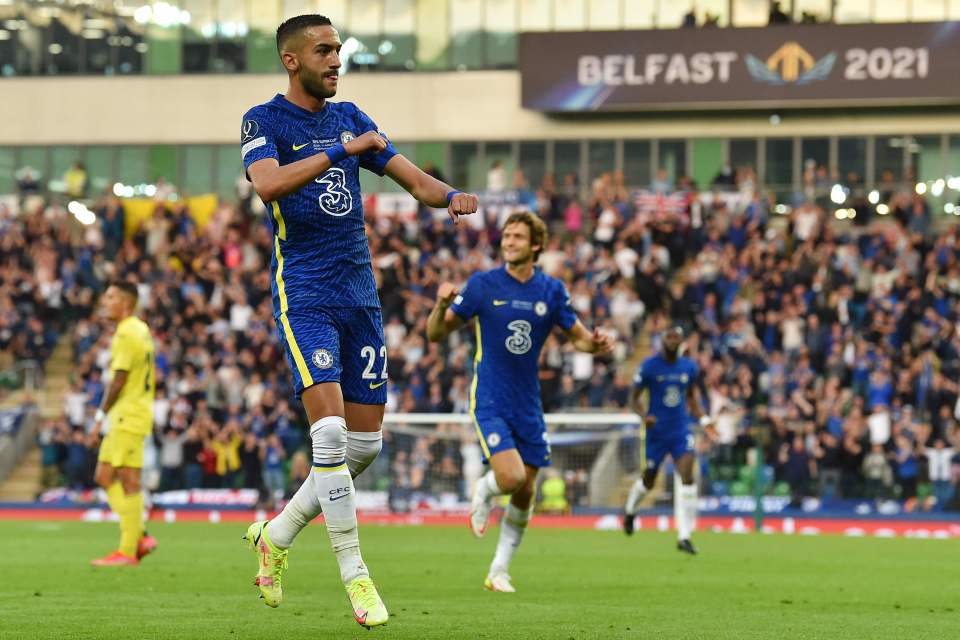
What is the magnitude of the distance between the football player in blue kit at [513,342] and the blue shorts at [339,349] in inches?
134

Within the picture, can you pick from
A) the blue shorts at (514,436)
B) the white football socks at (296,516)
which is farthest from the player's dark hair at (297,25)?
the blue shorts at (514,436)

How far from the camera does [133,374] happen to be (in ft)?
47.1

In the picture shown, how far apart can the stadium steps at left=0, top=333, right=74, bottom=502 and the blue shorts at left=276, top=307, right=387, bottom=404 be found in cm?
2216

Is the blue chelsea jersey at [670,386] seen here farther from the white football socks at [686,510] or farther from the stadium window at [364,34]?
the stadium window at [364,34]

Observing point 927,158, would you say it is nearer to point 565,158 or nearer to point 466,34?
point 565,158

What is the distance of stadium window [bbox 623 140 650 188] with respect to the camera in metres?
40.6

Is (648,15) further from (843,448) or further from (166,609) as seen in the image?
(166,609)

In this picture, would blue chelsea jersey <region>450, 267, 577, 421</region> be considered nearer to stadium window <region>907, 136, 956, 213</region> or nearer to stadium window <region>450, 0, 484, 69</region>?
stadium window <region>907, 136, 956, 213</region>

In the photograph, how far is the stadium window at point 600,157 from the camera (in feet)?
134

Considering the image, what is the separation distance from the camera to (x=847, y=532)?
2502 cm

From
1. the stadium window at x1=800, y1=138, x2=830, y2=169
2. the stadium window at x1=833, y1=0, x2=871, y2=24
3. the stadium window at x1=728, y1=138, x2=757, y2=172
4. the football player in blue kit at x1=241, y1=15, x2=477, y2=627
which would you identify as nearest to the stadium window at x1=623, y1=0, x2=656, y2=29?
the stadium window at x1=728, y1=138, x2=757, y2=172

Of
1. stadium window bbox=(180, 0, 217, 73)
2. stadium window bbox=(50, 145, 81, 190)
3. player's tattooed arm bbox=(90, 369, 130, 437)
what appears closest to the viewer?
player's tattooed arm bbox=(90, 369, 130, 437)

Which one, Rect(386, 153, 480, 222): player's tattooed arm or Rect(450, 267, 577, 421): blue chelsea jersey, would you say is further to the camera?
Rect(450, 267, 577, 421): blue chelsea jersey

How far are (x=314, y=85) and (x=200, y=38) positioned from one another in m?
36.2
